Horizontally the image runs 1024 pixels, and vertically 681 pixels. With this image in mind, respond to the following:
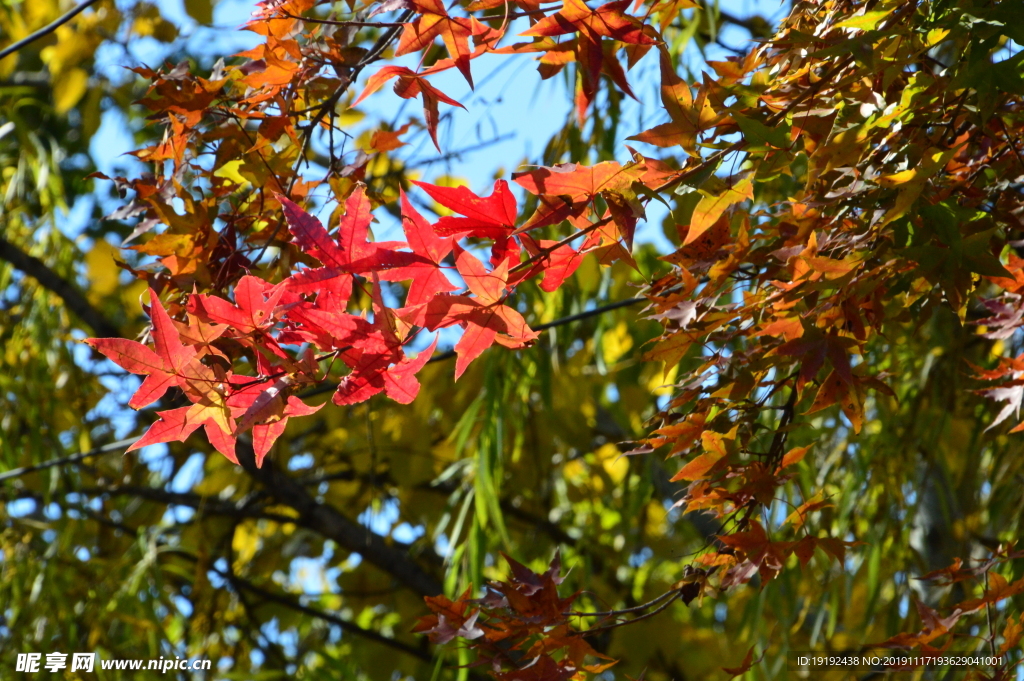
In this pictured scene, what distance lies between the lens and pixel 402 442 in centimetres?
157

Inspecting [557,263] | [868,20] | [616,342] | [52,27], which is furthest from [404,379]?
[616,342]

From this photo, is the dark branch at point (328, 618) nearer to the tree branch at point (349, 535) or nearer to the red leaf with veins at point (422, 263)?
the tree branch at point (349, 535)

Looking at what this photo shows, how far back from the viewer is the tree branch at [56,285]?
4.58ft

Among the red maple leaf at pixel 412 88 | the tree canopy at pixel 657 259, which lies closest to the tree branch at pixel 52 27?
the tree canopy at pixel 657 259

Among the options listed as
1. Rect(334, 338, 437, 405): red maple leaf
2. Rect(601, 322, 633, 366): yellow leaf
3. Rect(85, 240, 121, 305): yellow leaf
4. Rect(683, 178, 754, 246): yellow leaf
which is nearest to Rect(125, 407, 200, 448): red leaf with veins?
Rect(334, 338, 437, 405): red maple leaf

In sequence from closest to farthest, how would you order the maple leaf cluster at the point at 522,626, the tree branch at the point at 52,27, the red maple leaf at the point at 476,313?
the red maple leaf at the point at 476,313
the maple leaf cluster at the point at 522,626
the tree branch at the point at 52,27

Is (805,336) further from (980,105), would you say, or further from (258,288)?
(258,288)

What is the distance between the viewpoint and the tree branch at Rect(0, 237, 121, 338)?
1396 mm

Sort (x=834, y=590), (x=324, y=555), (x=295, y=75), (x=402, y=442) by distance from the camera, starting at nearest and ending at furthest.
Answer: (x=295, y=75) < (x=834, y=590) < (x=402, y=442) < (x=324, y=555)

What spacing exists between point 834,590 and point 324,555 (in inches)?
53.2

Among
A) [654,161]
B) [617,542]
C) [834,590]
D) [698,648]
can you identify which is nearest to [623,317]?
[617,542]

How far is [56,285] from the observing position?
56.1 inches

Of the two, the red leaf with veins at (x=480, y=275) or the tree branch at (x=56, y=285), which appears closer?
the red leaf with veins at (x=480, y=275)

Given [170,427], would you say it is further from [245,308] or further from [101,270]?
[101,270]
